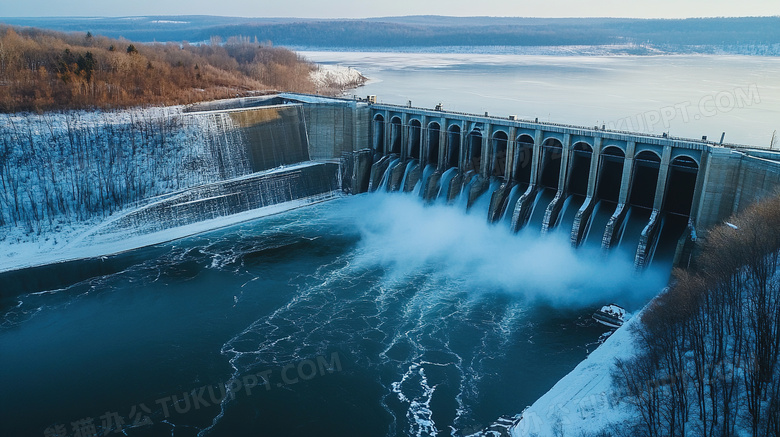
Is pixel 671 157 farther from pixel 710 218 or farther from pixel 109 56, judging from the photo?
pixel 109 56

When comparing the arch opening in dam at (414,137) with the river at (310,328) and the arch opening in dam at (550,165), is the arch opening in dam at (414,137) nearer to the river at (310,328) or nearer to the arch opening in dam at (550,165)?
the river at (310,328)

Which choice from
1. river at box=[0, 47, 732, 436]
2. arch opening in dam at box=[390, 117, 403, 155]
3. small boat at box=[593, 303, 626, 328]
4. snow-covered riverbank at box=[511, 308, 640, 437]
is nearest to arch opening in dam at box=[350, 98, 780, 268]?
arch opening in dam at box=[390, 117, 403, 155]

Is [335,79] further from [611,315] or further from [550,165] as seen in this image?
[611,315]

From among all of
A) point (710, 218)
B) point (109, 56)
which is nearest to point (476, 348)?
point (710, 218)

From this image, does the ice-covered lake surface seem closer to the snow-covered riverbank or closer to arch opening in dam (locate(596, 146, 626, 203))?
arch opening in dam (locate(596, 146, 626, 203))

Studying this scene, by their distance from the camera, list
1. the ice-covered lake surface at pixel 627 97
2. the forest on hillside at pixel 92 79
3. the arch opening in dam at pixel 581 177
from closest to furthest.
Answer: the arch opening in dam at pixel 581 177, the forest on hillside at pixel 92 79, the ice-covered lake surface at pixel 627 97

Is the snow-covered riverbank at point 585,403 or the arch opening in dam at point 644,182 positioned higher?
the arch opening in dam at point 644,182

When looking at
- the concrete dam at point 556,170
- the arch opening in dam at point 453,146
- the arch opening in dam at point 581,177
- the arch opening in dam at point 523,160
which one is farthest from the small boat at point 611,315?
the arch opening in dam at point 453,146
